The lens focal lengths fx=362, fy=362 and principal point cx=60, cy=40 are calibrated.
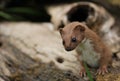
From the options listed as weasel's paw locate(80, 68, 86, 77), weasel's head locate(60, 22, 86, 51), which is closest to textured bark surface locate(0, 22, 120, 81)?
weasel's paw locate(80, 68, 86, 77)

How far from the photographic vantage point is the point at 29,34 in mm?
3971

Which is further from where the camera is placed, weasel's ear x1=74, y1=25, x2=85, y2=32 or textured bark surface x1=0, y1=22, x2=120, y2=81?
textured bark surface x1=0, y1=22, x2=120, y2=81

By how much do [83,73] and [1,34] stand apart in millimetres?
1233

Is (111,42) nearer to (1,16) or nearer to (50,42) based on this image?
(50,42)

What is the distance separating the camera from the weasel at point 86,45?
3023 mm

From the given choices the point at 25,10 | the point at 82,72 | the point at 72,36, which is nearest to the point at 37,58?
the point at 82,72

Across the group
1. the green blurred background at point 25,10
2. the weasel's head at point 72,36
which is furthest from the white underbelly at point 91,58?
the green blurred background at point 25,10

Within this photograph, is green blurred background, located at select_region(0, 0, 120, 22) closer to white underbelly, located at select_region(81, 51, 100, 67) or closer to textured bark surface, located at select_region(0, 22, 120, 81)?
textured bark surface, located at select_region(0, 22, 120, 81)

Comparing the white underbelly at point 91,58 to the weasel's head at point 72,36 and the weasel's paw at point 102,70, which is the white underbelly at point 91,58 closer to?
the weasel's paw at point 102,70

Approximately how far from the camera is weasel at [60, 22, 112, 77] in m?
3.02

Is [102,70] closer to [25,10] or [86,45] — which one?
[86,45]

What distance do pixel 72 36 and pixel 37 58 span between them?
676 millimetres

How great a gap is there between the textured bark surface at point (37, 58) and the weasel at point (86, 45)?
8cm

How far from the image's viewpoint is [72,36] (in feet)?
9.92
